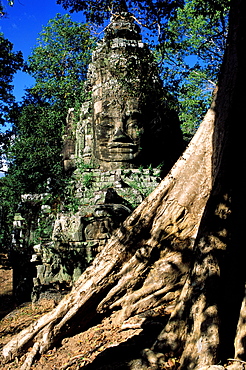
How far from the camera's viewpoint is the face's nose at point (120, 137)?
952 centimetres

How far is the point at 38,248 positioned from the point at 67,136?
7.40 metres

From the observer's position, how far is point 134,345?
120 inches

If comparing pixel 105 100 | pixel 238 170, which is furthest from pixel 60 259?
pixel 105 100

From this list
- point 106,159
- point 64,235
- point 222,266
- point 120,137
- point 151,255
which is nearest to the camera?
point 222,266

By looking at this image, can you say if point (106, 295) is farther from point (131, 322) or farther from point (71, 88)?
point (71, 88)

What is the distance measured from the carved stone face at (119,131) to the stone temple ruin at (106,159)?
0.03 m

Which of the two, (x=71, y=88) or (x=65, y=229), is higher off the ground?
(x=71, y=88)

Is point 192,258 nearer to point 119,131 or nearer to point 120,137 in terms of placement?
point 120,137

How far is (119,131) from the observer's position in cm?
958

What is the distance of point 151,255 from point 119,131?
245 inches

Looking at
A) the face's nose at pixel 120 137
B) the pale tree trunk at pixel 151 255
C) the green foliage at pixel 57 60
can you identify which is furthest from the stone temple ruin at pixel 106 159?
the green foliage at pixel 57 60

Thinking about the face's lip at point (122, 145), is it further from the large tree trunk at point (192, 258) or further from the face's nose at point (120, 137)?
the large tree trunk at point (192, 258)

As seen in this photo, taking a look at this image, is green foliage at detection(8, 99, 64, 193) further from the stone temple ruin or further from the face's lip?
the face's lip

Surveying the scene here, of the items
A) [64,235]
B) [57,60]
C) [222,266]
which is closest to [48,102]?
[57,60]
